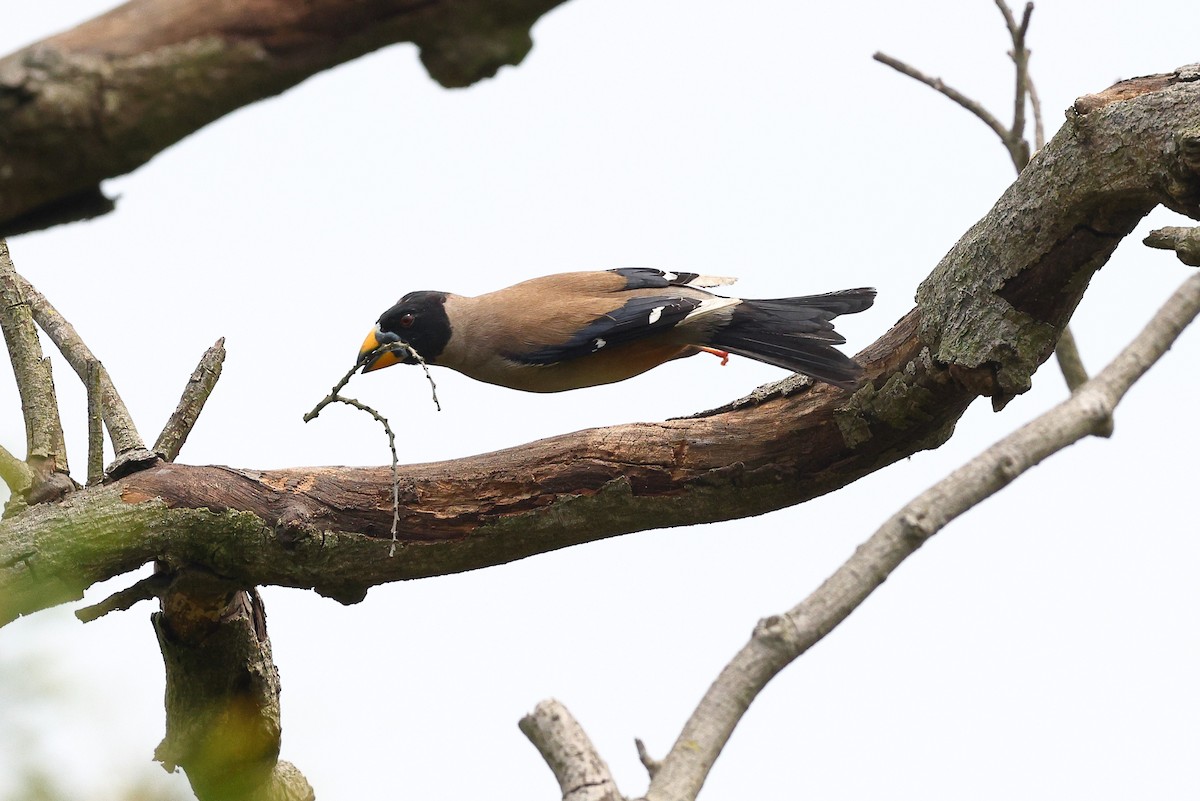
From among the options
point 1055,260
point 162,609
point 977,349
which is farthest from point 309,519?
point 1055,260

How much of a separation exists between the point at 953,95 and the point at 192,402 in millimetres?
2675

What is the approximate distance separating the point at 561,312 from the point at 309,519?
4.32 feet

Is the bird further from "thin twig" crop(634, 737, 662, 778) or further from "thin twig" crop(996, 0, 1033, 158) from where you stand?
"thin twig" crop(634, 737, 662, 778)

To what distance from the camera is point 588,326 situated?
407cm

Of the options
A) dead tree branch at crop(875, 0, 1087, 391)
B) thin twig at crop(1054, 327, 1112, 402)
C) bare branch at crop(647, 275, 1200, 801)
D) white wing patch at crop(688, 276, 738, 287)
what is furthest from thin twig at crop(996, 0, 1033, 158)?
bare branch at crop(647, 275, 1200, 801)

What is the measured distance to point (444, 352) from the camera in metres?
4.50

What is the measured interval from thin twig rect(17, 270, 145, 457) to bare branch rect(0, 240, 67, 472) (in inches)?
3.0

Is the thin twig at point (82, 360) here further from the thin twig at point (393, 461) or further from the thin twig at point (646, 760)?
the thin twig at point (646, 760)

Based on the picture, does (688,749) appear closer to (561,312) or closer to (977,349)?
(977,349)

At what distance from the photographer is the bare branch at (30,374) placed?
3359 mm

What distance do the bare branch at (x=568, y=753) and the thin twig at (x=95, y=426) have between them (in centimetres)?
194

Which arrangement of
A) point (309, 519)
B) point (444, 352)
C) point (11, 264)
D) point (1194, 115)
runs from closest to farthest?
1. point (1194, 115)
2. point (309, 519)
3. point (11, 264)
4. point (444, 352)

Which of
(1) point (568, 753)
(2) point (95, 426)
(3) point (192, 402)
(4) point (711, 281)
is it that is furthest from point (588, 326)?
(1) point (568, 753)

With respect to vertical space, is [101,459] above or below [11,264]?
below
